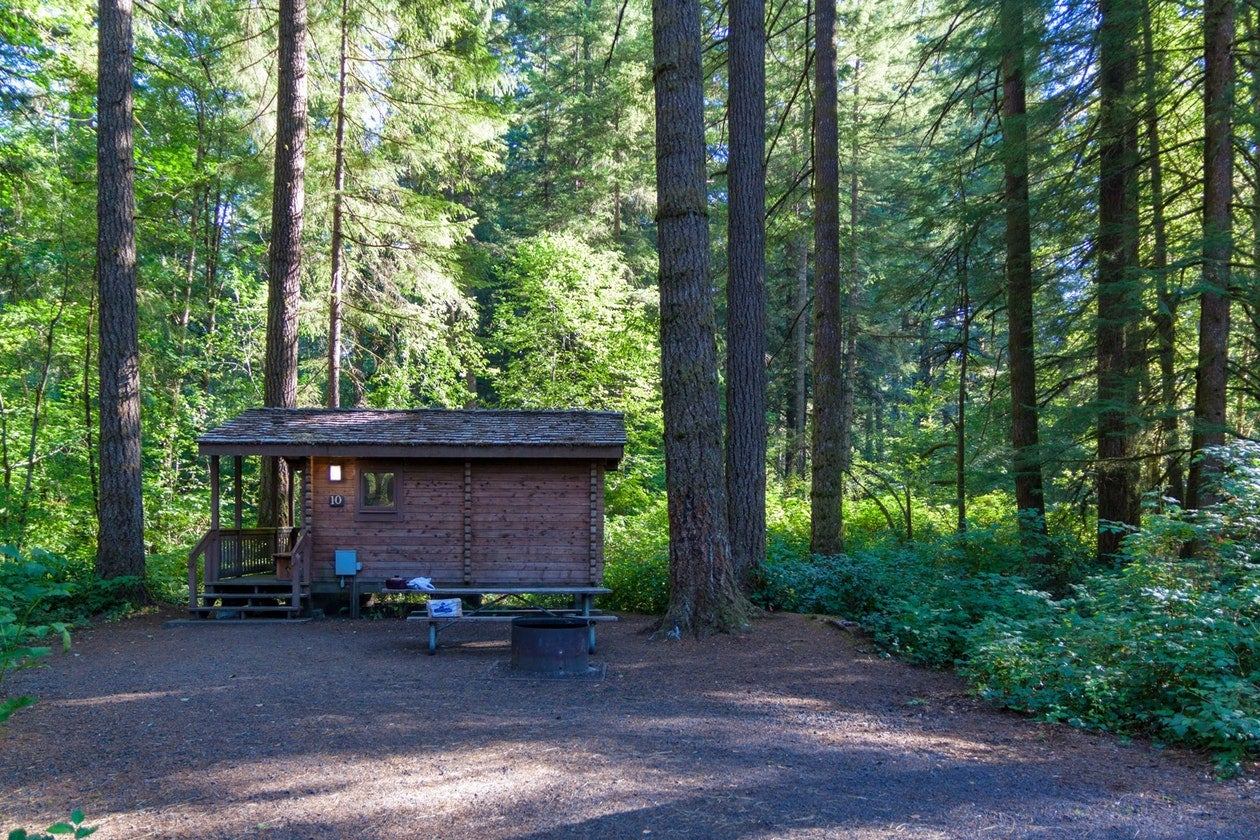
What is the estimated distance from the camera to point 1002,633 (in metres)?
7.60

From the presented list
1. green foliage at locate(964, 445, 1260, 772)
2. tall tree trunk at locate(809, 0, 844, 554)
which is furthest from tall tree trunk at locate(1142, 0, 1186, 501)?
tall tree trunk at locate(809, 0, 844, 554)

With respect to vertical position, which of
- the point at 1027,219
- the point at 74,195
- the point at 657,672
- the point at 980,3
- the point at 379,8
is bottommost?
the point at 657,672

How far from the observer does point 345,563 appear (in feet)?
40.7

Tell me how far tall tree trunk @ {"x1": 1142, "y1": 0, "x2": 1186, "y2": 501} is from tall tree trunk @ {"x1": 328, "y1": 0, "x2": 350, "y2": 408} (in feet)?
43.2

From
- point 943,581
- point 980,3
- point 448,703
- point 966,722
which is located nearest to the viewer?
point 966,722

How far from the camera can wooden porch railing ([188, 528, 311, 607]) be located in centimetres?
1178

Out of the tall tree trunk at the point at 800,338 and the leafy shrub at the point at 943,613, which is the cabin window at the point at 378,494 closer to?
the leafy shrub at the point at 943,613

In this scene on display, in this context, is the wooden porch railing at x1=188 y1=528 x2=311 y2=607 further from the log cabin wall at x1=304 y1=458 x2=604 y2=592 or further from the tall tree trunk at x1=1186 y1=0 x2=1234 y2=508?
the tall tree trunk at x1=1186 y1=0 x2=1234 y2=508

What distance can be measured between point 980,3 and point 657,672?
10.3m

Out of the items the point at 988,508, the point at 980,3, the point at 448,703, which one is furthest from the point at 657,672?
the point at 988,508

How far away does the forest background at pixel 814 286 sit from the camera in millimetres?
8202

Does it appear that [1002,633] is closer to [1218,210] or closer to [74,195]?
[1218,210]

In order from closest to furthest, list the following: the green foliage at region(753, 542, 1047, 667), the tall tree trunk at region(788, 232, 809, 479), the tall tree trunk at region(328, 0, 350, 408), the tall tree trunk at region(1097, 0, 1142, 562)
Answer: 1. the green foliage at region(753, 542, 1047, 667)
2. the tall tree trunk at region(1097, 0, 1142, 562)
3. the tall tree trunk at region(328, 0, 350, 408)
4. the tall tree trunk at region(788, 232, 809, 479)

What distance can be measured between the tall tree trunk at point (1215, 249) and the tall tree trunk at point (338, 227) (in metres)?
13.6
